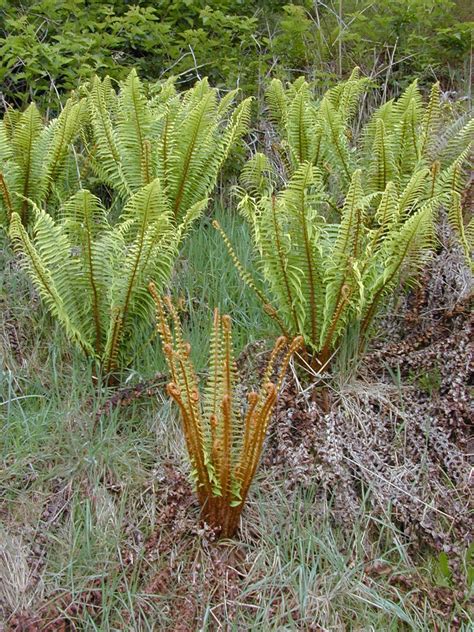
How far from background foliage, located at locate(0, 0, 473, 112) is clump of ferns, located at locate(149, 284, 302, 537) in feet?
8.47

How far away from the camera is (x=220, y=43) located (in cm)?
523

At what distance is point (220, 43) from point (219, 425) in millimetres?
3066

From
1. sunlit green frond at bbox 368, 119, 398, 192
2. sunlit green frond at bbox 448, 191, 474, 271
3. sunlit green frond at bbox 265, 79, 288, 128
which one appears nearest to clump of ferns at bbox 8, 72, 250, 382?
sunlit green frond at bbox 265, 79, 288, 128

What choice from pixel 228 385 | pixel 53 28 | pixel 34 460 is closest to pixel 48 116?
pixel 53 28

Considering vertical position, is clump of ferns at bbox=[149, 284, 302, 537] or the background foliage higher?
the background foliage

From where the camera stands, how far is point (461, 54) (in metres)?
5.46

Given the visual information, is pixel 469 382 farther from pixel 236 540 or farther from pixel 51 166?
pixel 51 166

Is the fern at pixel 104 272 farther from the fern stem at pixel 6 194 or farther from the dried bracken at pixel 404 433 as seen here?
the dried bracken at pixel 404 433

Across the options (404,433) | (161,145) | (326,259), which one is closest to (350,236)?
(326,259)

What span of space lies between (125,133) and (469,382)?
1999 mm

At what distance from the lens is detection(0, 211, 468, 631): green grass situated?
2832mm

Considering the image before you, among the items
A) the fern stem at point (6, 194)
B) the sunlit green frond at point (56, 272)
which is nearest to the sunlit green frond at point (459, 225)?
the sunlit green frond at point (56, 272)

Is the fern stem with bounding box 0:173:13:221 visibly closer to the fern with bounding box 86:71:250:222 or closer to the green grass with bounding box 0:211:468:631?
the fern with bounding box 86:71:250:222

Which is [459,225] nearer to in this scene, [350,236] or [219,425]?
[350,236]
